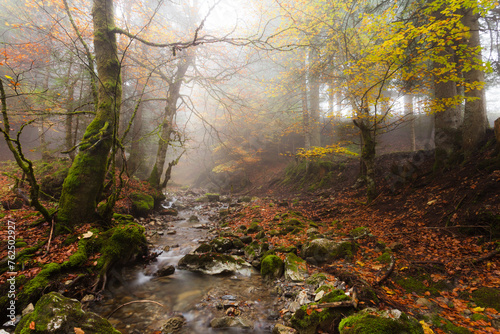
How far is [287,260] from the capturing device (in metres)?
4.84

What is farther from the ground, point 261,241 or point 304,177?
point 304,177

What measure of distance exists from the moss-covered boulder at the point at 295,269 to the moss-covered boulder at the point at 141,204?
698 cm

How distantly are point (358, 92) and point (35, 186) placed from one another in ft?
29.0

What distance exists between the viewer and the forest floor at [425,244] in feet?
9.57

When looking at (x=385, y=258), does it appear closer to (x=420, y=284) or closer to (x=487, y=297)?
(x=420, y=284)

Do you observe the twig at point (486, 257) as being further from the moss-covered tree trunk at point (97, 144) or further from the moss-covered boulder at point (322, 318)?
the moss-covered tree trunk at point (97, 144)

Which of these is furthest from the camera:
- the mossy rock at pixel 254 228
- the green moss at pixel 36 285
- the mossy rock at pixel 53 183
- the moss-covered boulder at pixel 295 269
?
the mossy rock at pixel 53 183

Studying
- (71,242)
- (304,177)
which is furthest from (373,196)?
(71,242)

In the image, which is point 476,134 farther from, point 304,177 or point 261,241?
point 304,177

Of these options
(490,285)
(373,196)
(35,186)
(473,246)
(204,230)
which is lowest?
(204,230)

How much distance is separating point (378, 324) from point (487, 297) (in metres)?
1.95

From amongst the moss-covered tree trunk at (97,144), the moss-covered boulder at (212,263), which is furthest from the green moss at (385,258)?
the moss-covered tree trunk at (97,144)

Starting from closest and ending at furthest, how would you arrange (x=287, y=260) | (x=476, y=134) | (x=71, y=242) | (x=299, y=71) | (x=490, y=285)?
(x=490, y=285)
(x=71, y=242)
(x=287, y=260)
(x=476, y=134)
(x=299, y=71)

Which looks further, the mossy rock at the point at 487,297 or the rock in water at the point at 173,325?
the rock in water at the point at 173,325
